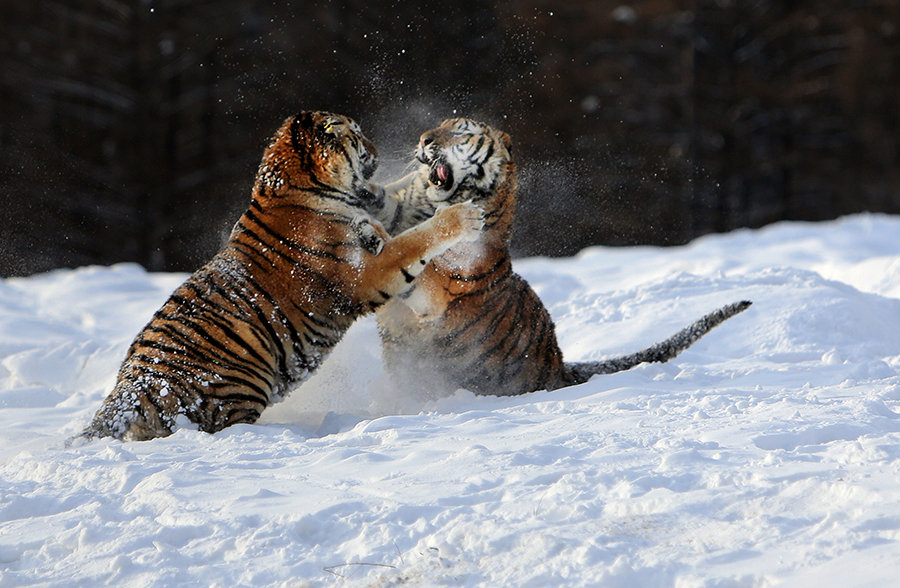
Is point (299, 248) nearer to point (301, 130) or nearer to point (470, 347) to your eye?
point (301, 130)

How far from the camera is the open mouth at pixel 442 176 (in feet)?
16.1

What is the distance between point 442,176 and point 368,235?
0.52 m

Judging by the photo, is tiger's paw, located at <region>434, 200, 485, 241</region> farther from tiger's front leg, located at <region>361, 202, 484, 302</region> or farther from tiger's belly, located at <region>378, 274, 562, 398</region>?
tiger's belly, located at <region>378, 274, 562, 398</region>

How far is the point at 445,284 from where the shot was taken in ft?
15.7

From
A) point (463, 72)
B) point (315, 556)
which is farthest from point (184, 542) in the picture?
point (463, 72)

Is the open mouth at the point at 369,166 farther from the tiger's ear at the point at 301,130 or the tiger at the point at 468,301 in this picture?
the tiger's ear at the point at 301,130

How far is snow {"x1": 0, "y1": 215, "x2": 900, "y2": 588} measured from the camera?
8.93 feet

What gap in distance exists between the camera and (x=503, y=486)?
318cm

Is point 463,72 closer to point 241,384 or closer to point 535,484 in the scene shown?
point 241,384

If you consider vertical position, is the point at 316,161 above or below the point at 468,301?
above

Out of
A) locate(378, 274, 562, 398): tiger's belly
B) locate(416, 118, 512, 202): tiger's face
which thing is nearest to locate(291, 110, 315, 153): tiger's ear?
locate(416, 118, 512, 202): tiger's face

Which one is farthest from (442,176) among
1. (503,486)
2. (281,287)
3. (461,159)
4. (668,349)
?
(503,486)

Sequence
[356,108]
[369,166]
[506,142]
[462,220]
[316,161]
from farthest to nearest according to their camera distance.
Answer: [356,108]
[506,142]
[369,166]
[316,161]
[462,220]

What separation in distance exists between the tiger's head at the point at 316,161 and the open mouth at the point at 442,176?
332 mm
